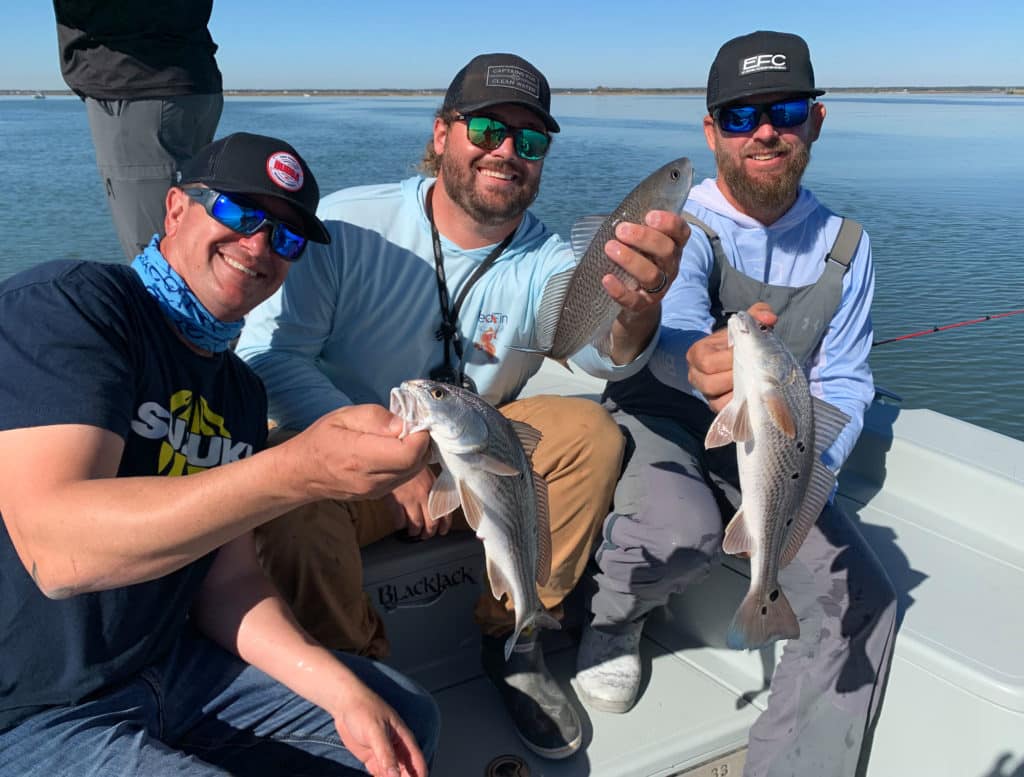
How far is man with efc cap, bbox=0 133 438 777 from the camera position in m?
1.83

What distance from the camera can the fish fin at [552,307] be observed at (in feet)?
9.85

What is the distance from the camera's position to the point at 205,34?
457 cm

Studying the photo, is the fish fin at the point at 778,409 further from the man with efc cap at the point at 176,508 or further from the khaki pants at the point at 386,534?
the man with efc cap at the point at 176,508

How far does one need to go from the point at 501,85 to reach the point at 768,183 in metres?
1.30

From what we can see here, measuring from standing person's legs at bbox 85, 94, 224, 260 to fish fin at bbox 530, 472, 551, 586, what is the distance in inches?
120

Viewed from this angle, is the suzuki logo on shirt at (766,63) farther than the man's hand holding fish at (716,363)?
Yes

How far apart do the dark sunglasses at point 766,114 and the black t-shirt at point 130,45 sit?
2.80 m

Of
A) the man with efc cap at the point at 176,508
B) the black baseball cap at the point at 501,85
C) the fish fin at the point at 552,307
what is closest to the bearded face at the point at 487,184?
the black baseball cap at the point at 501,85

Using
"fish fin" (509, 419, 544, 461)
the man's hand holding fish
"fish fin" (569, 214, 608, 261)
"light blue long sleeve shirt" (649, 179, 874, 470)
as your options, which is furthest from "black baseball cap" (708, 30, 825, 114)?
"fish fin" (509, 419, 544, 461)

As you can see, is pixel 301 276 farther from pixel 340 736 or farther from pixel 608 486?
pixel 340 736

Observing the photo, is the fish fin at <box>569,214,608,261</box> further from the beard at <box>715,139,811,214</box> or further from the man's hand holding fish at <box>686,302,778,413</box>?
the beard at <box>715,139,811,214</box>

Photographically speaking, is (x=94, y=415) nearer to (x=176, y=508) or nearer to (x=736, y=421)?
(x=176, y=508)

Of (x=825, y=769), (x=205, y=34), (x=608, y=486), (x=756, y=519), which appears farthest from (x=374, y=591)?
(x=205, y=34)

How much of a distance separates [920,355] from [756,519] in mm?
9738
